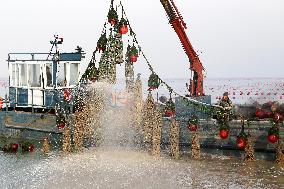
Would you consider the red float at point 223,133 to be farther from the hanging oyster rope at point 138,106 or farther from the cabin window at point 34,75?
the cabin window at point 34,75

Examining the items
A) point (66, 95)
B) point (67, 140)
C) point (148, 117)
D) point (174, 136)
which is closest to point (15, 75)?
point (66, 95)

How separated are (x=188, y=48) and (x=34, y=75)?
28.2ft

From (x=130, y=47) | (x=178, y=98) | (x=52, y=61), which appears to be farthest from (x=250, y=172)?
(x=52, y=61)

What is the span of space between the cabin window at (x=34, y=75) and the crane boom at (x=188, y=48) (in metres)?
7.85

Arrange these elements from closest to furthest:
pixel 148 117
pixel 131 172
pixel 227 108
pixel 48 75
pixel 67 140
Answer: pixel 131 172
pixel 227 108
pixel 148 117
pixel 67 140
pixel 48 75

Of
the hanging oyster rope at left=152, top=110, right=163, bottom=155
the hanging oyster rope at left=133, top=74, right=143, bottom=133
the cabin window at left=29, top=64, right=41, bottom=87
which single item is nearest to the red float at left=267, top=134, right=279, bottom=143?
the hanging oyster rope at left=152, top=110, right=163, bottom=155

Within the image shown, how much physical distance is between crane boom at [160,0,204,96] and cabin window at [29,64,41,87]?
7.85 meters

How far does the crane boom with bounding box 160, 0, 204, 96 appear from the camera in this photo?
72.7 feet

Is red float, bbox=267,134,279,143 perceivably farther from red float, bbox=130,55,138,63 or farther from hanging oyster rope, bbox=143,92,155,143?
red float, bbox=130,55,138,63

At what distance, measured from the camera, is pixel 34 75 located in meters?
24.7

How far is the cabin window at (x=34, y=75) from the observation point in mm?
24544

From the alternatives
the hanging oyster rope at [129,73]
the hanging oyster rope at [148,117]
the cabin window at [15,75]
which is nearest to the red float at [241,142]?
the hanging oyster rope at [148,117]

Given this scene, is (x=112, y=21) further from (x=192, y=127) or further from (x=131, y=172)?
(x=131, y=172)

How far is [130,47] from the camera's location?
18.5m
